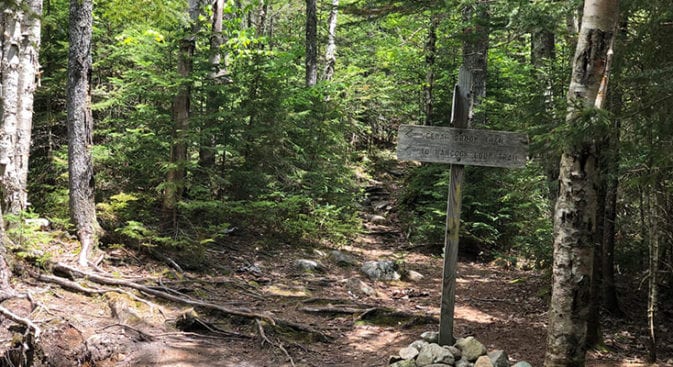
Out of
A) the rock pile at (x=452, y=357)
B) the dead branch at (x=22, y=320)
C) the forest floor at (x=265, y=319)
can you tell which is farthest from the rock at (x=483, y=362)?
the dead branch at (x=22, y=320)

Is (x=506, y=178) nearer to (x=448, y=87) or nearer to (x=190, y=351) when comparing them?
(x=448, y=87)

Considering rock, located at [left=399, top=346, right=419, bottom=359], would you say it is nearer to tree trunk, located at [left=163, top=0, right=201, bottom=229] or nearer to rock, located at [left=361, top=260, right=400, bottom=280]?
rock, located at [left=361, top=260, right=400, bottom=280]

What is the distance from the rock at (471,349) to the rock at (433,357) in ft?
0.57

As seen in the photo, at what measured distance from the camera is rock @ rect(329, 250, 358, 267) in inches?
447

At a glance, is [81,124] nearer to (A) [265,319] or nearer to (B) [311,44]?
(A) [265,319]

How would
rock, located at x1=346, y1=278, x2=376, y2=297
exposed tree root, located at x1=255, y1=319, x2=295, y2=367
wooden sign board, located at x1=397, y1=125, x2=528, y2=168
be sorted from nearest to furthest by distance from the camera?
wooden sign board, located at x1=397, y1=125, x2=528, y2=168
exposed tree root, located at x1=255, y1=319, x2=295, y2=367
rock, located at x1=346, y1=278, x2=376, y2=297

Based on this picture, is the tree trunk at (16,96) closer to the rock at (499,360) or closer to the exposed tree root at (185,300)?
the exposed tree root at (185,300)

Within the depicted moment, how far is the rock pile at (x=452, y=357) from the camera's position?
17.0ft

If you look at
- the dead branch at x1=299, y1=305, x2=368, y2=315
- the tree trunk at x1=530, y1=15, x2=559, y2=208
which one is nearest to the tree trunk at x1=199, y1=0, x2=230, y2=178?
the dead branch at x1=299, y1=305, x2=368, y2=315

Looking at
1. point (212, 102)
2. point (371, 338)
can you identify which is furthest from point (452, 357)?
point (212, 102)

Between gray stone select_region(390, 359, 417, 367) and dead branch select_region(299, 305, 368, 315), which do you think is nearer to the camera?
gray stone select_region(390, 359, 417, 367)

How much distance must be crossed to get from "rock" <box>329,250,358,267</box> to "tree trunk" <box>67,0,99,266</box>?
5189 mm

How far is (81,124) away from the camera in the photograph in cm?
833


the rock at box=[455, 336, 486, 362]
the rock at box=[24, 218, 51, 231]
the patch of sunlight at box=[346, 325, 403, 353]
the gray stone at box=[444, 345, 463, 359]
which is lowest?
the patch of sunlight at box=[346, 325, 403, 353]
